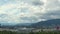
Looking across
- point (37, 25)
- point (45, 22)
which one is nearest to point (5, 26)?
point (37, 25)

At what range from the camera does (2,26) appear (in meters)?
55.5

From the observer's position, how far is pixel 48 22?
6944cm

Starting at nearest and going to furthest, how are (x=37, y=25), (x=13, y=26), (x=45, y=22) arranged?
1. (x=13, y=26)
2. (x=37, y=25)
3. (x=45, y=22)

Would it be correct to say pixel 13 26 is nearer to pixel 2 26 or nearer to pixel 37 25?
pixel 2 26

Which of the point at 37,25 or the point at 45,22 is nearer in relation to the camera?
the point at 37,25

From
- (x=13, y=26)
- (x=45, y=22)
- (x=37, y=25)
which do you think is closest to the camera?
(x=13, y=26)

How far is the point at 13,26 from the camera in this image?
53656 millimetres

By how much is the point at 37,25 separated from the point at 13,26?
11239 millimetres

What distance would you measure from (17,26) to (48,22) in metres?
18.8

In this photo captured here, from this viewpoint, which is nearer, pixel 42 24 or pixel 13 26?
pixel 13 26

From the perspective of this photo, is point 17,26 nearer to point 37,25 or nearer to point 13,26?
point 13,26

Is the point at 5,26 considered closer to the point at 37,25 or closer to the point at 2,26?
the point at 2,26

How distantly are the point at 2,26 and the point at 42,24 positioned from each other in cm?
1671

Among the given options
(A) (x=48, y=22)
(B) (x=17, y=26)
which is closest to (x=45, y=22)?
(A) (x=48, y=22)
